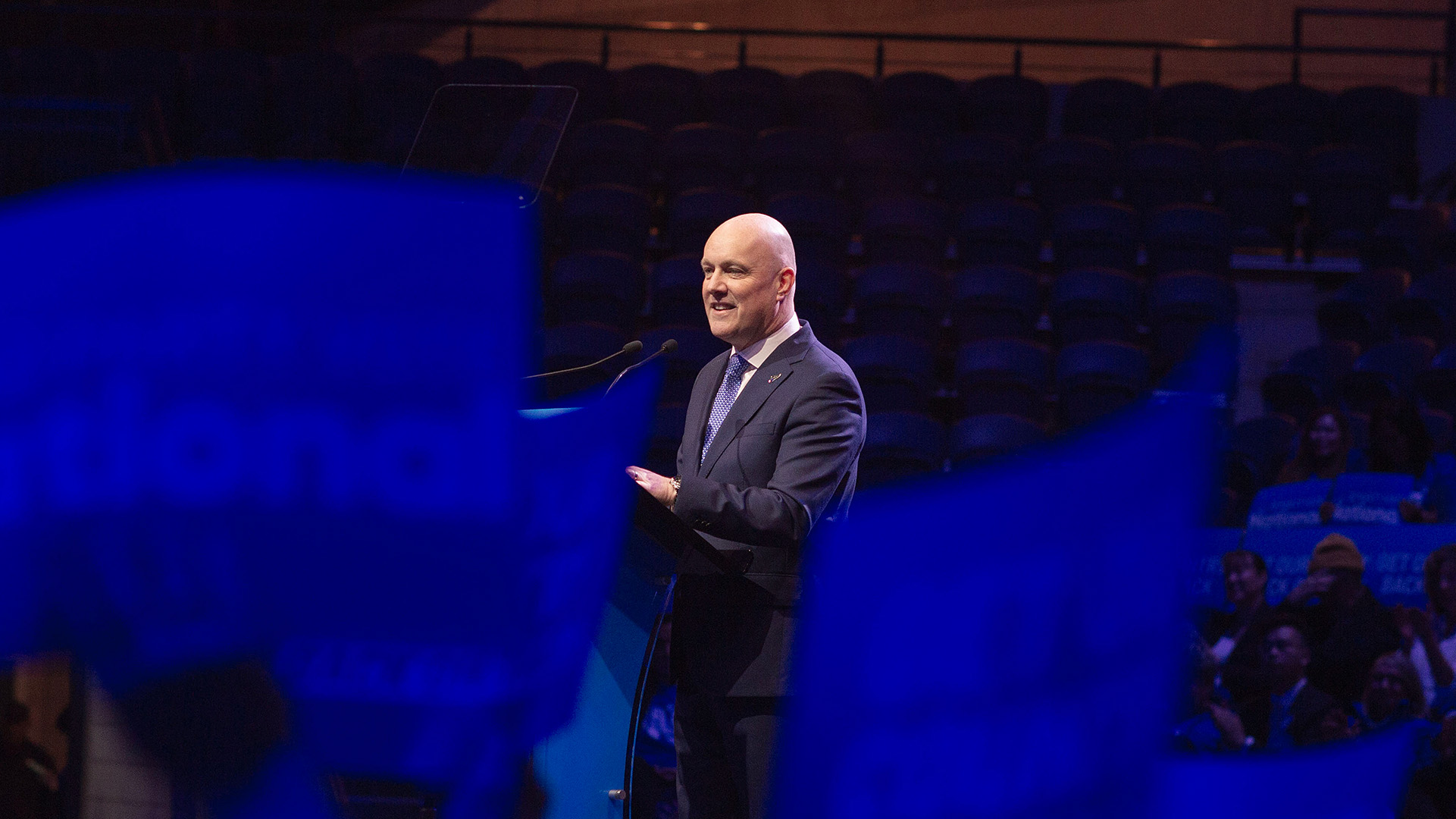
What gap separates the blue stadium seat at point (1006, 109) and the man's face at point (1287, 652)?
3.56 metres

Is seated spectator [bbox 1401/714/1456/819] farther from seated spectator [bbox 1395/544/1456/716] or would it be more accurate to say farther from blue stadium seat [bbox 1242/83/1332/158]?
blue stadium seat [bbox 1242/83/1332/158]

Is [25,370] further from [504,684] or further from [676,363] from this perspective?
[676,363]

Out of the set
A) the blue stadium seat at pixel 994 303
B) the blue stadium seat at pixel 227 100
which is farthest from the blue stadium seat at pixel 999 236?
the blue stadium seat at pixel 227 100

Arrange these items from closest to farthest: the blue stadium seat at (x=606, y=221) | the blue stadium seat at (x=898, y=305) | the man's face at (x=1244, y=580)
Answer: the man's face at (x=1244, y=580) → the blue stadium seat at (x=898, y=305) → the blue stadium seat at (x=606, y=221)

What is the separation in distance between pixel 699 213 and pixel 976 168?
126 cm

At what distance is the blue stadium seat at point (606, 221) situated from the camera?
15.7 ft

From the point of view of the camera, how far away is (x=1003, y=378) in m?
4.12

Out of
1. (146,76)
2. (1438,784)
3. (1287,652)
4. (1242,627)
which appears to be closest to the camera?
(1438,784)

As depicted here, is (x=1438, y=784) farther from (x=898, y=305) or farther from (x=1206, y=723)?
(x=898, y=305)

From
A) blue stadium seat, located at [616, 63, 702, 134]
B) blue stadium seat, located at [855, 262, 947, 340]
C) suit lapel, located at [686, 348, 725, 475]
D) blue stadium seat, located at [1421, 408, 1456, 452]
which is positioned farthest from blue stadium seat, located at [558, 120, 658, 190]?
suit lapel, located at [686, 348, 725, 475]

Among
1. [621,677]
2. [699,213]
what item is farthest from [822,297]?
[621,677]

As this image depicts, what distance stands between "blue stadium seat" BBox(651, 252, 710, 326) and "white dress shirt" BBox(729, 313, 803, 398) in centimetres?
282

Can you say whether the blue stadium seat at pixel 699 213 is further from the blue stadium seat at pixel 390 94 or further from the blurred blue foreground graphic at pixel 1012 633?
the blurred blue foreground graphic at pixel 1012 633

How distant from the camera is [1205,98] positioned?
235 inches
